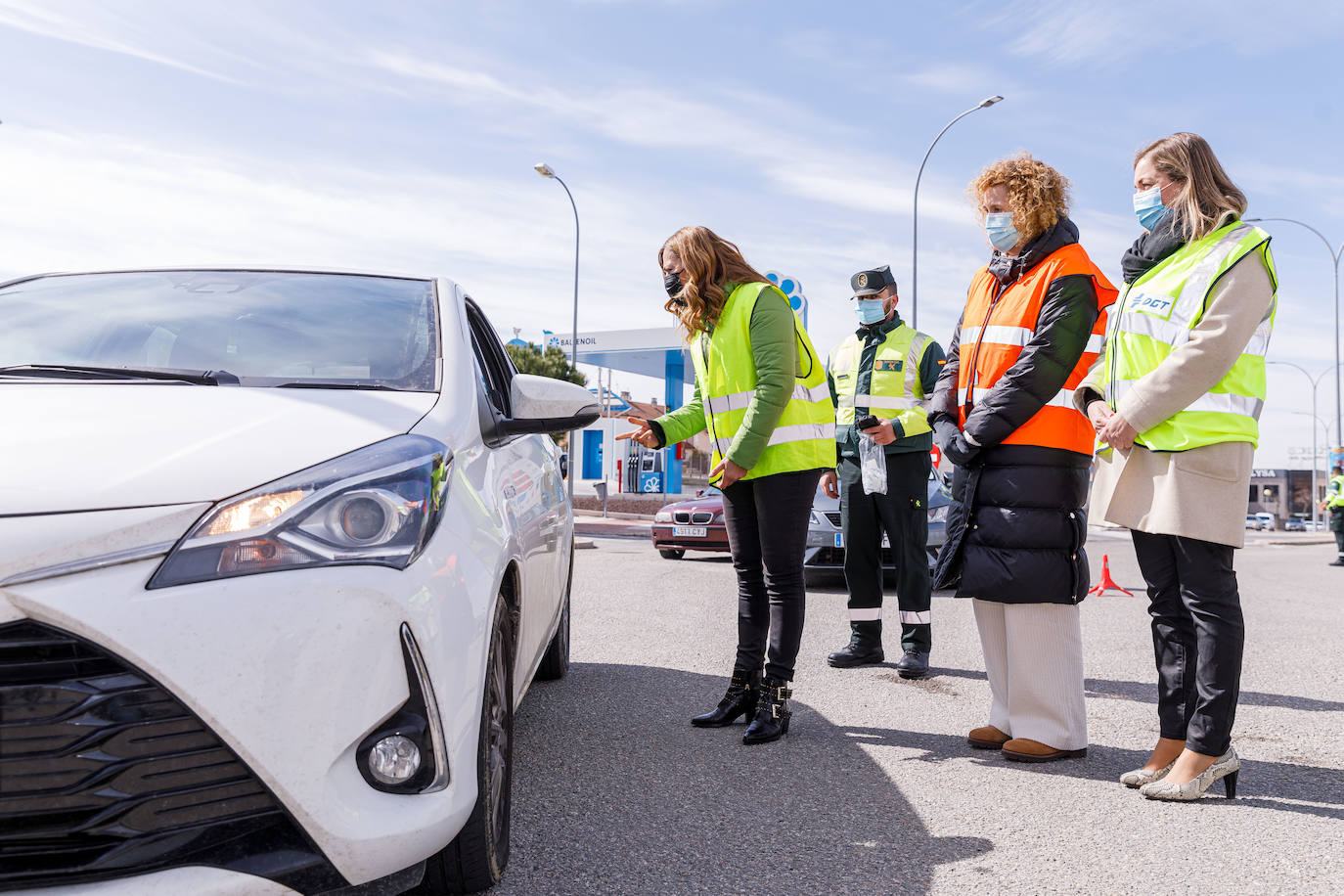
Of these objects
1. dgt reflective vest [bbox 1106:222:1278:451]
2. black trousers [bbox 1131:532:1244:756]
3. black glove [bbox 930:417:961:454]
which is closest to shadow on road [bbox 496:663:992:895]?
black trousers [bbox 1131:532:1244:756]

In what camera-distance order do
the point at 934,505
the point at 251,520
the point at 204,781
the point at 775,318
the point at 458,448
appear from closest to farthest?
the point at 204,781 → the point at 251,520 → the point at 458,448 → the point at 775,318 → the point at 934,505

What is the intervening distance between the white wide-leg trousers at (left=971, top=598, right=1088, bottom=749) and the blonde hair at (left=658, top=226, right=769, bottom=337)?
1567mm

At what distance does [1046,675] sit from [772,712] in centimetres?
98

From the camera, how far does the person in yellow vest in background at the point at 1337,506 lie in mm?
15867

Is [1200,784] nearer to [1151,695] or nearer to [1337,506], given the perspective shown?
[1151,695]

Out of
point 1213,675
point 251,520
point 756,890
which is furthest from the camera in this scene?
point 1213,675

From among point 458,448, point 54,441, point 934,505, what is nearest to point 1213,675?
point 458,448

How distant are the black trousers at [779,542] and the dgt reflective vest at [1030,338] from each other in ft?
2.24

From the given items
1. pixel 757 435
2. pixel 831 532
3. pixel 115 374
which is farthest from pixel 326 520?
pixel 831 532

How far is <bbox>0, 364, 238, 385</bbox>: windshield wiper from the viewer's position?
2.38 metres

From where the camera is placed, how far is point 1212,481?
10.4ft

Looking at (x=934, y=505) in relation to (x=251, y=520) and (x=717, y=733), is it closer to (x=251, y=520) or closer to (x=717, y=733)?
(x=717, y=733)

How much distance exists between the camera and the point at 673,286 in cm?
418

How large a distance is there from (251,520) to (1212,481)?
2.72 m
